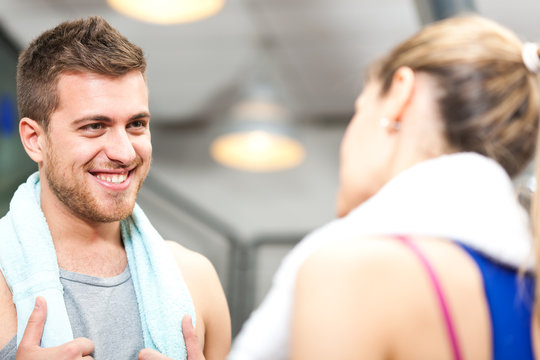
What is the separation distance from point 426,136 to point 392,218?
10 cm

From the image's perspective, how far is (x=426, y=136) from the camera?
57cm

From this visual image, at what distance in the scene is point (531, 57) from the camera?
561 mm

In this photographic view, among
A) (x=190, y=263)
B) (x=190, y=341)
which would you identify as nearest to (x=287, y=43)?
(x=190, y=263)

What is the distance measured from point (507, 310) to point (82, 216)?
37 centimetres

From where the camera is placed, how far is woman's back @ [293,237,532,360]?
462 mm

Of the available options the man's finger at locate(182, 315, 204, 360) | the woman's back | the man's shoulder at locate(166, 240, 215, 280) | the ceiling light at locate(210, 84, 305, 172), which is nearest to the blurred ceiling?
the ceiling light at locate(210, 84, 305, 172)

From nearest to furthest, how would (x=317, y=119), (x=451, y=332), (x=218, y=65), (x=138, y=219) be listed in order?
(x=451, y=332) < (x=138, y=219) < (x=218, y=65) < (x=317, y=119)

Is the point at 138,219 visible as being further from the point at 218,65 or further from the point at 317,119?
the point at 317,119

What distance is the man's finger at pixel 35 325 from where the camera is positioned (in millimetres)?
528

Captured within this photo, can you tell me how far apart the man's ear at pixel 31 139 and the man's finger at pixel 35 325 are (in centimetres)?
13

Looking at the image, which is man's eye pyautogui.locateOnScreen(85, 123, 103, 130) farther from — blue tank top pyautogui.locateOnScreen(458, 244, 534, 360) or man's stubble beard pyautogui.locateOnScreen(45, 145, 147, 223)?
blue tank top pyautogui.locateOnScreen(458, 244, 534, 360)

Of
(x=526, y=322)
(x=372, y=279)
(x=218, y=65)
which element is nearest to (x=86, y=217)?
(x=372, y=279)

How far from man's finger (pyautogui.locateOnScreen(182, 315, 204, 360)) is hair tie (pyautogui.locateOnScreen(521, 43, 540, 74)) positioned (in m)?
0.39

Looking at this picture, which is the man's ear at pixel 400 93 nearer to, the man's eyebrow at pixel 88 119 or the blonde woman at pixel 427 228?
the blonde woman at pixel 427 228
